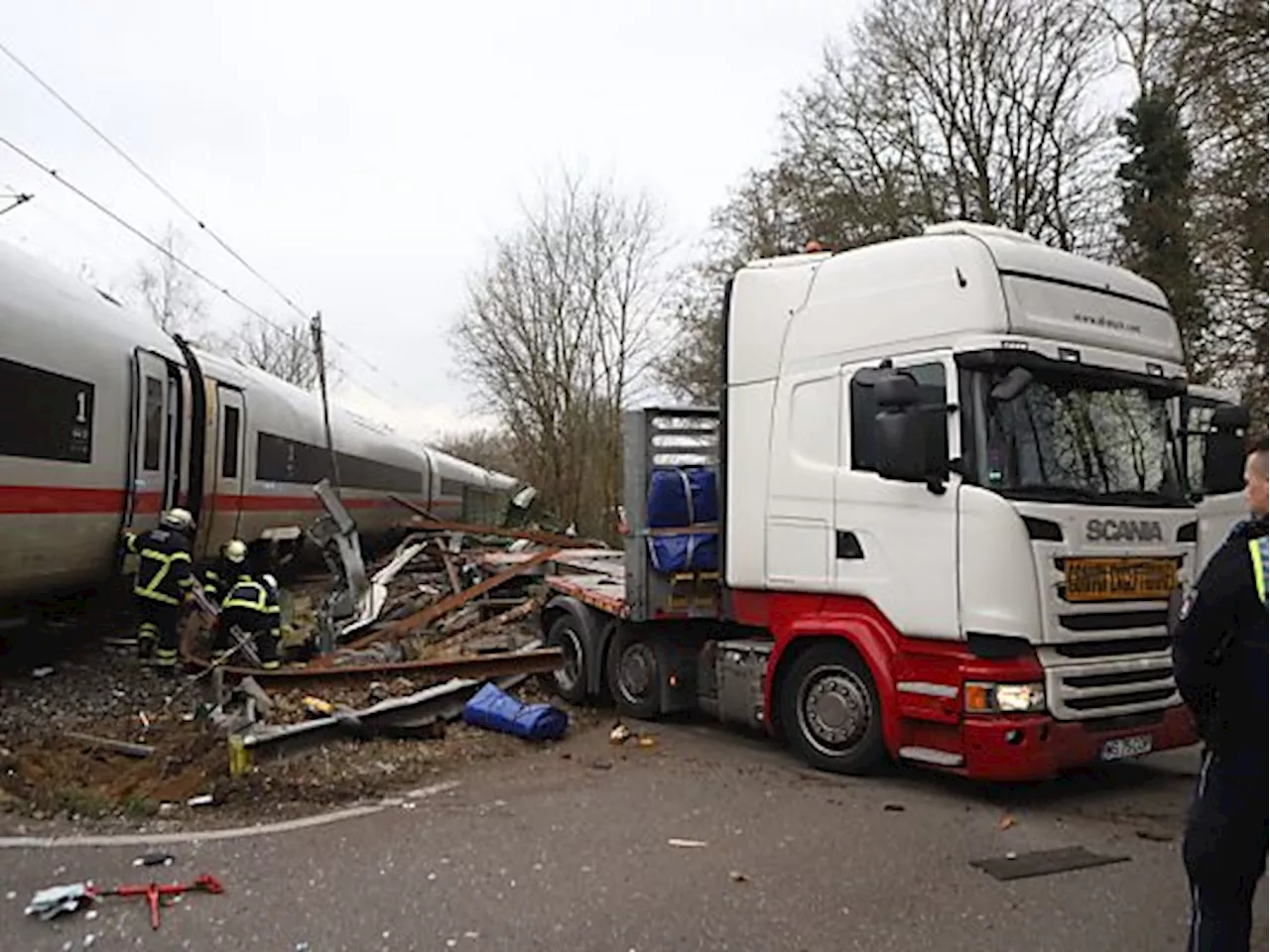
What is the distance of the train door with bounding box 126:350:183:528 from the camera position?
1053 centimetres

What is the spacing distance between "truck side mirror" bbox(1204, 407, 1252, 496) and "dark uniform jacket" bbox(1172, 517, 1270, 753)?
4.00 m

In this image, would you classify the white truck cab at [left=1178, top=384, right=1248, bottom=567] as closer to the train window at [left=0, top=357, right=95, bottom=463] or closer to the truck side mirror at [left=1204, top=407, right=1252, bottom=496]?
the truck side mirror at [left=1204, top=407, right=1252, bottom=496]

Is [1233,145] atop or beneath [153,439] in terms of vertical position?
atop

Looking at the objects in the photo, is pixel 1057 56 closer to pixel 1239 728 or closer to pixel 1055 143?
pixel 1055 143

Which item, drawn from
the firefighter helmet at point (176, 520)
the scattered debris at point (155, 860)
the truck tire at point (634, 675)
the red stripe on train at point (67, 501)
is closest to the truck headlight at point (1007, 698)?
the truck tire at point (634, 675)

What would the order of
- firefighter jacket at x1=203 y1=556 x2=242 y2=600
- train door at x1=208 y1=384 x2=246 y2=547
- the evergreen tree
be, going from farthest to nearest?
the evergreen tree, train door at x1=208 y1=384 x2=246 y2=547, firefighter jacket at x1=203 y1=556 x2=242 y2=600

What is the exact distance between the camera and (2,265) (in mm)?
8508

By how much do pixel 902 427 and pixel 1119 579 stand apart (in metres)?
1.54

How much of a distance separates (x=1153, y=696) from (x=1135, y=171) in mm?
21534

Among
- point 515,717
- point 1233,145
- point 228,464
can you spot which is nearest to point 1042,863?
point 515,717

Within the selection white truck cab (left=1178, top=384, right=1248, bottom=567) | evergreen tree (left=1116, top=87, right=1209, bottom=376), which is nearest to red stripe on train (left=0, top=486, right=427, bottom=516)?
white truck cab (left=1178, top=384, right=1248, bottom=567)

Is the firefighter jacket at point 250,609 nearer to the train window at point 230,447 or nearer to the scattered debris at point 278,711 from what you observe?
the scattered debris at point 278,711

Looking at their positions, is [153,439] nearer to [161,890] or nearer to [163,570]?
[163,570]

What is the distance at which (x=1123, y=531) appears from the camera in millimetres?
6371
